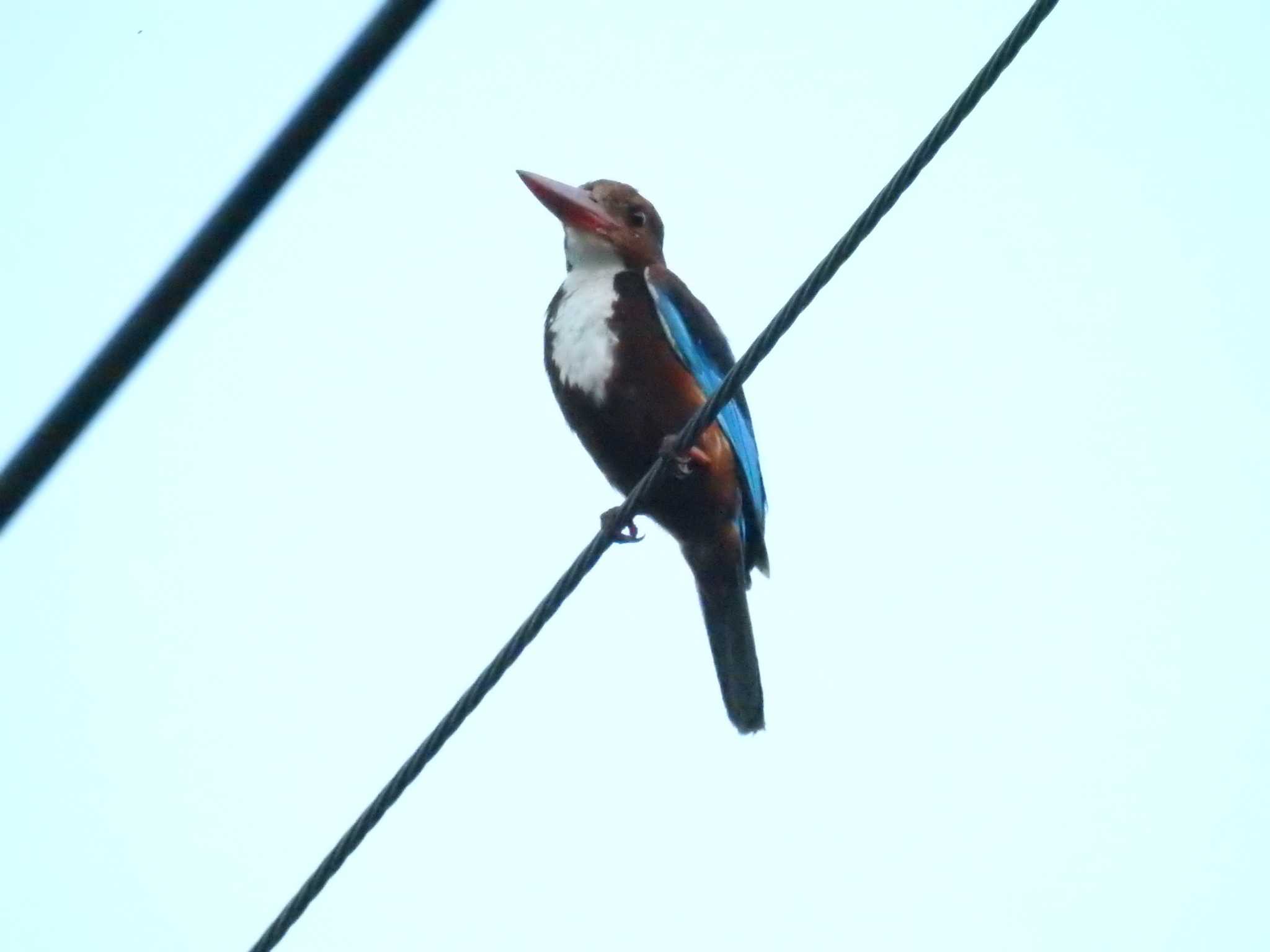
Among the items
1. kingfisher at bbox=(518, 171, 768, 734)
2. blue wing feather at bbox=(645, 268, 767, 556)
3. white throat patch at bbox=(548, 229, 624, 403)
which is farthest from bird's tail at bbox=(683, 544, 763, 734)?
white throat patch at bbox=(548, 229, 624, 403)

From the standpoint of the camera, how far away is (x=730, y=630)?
4379 millimetres

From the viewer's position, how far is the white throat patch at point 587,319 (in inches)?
170

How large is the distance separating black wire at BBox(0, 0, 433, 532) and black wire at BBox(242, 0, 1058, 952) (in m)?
1.21

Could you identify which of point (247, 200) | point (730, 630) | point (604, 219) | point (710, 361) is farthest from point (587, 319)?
point (247, 200)

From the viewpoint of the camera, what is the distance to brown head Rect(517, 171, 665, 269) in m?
4.79

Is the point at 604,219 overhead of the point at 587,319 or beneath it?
overhead

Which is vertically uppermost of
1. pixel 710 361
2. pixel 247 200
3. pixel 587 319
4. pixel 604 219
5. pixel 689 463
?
pixel 604 219

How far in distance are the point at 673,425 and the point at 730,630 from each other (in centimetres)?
58

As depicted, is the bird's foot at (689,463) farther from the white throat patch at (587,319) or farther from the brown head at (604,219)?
the brown head at (604,219)

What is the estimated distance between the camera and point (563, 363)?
4.41 metres

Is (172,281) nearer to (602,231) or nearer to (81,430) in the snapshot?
(81,430)

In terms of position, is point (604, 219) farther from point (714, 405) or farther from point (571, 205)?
point (714, 405)

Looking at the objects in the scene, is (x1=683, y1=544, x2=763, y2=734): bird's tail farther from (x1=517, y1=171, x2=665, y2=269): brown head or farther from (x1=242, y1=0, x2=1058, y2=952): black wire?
(x1=242, y1=0, x2=1058, y2=952): black wire

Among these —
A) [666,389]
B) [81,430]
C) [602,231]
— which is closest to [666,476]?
[666,389]
